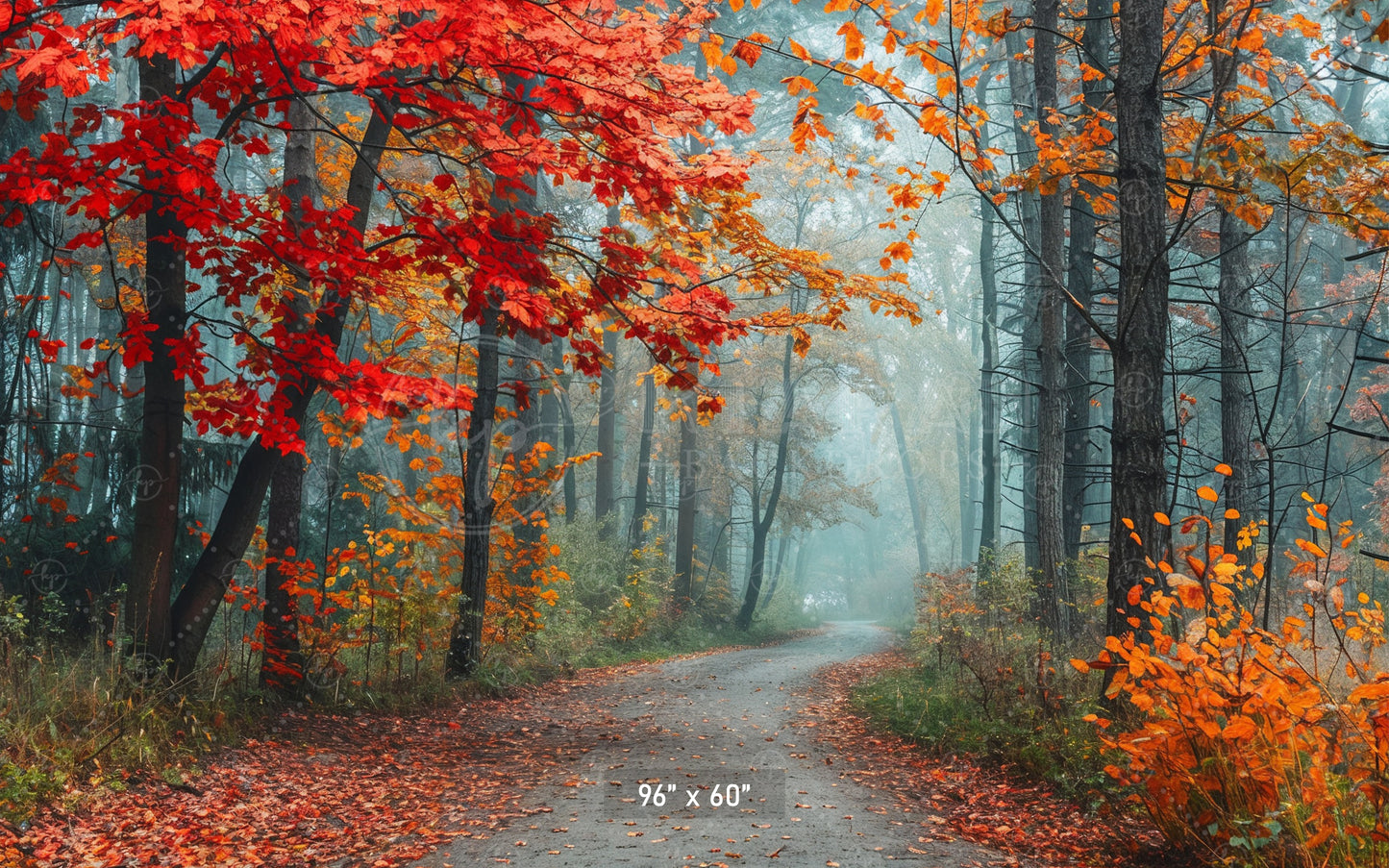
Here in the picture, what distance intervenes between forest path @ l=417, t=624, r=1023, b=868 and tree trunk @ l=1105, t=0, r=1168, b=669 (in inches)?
79.1

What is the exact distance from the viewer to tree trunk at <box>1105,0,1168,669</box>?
505cm

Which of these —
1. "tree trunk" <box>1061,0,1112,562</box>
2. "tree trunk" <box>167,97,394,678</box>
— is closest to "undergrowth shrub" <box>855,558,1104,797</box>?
"tree trunk" <box>1061,0,1112,562</box>

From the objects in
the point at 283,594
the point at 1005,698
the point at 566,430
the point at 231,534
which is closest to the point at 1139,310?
the point at 1005,698

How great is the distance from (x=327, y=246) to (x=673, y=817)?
4003 mm

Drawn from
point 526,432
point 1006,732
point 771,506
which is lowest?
point 1006,732

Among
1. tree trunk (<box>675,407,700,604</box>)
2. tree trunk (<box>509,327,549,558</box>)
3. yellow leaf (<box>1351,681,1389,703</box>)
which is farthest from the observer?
tree trunk (<box>675,407,700,604</box>)

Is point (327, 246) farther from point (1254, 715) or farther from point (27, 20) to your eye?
point (1254, 715)

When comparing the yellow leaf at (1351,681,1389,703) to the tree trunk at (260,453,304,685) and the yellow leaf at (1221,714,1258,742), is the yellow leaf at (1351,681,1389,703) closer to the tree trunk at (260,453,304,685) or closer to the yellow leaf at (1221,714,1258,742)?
the yellow leaf at (1221,714,1258,742)

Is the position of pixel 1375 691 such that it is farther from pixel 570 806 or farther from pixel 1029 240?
pixel 1029 240

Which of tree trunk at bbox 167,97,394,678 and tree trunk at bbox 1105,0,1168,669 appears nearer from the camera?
tree trunk at bbox 1105,0,1168,669

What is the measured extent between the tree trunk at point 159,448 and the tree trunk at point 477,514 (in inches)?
124

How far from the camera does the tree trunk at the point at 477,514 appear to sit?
8.72 meters

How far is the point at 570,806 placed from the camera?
4.98 m

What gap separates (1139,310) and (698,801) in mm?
3997
